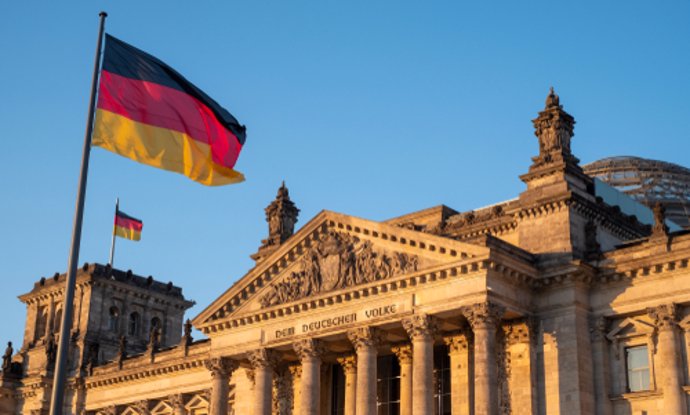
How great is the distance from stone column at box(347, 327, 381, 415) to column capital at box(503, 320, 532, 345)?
5451 millimetres

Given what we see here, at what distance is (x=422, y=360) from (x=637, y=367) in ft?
27.6

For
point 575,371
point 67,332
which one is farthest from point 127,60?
point 575,371

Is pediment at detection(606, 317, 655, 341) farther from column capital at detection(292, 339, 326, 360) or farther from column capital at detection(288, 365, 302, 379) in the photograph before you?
column capital at detection(288, 365, 302, 379)

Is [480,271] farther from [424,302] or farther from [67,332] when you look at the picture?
[67,332]

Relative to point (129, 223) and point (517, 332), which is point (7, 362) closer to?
A: point (129, 223)

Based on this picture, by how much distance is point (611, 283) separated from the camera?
40.9 meters

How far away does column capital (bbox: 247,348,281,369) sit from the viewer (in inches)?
1863

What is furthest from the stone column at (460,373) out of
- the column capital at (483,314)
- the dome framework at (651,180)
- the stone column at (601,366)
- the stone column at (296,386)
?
the dome framework at (651,180)

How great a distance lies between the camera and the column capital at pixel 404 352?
149 ft

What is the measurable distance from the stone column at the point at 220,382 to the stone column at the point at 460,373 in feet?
38.1

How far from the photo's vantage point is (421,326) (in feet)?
136

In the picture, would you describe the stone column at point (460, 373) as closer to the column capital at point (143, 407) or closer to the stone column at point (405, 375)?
the stone column at point (405, 375)

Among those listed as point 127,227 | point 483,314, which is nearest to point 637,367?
point 483,314

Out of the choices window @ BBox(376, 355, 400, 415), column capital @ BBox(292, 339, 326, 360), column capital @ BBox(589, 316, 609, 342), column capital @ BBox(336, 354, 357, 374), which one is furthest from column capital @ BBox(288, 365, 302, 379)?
column capital @ BBox(589, 316, 609, 342)
